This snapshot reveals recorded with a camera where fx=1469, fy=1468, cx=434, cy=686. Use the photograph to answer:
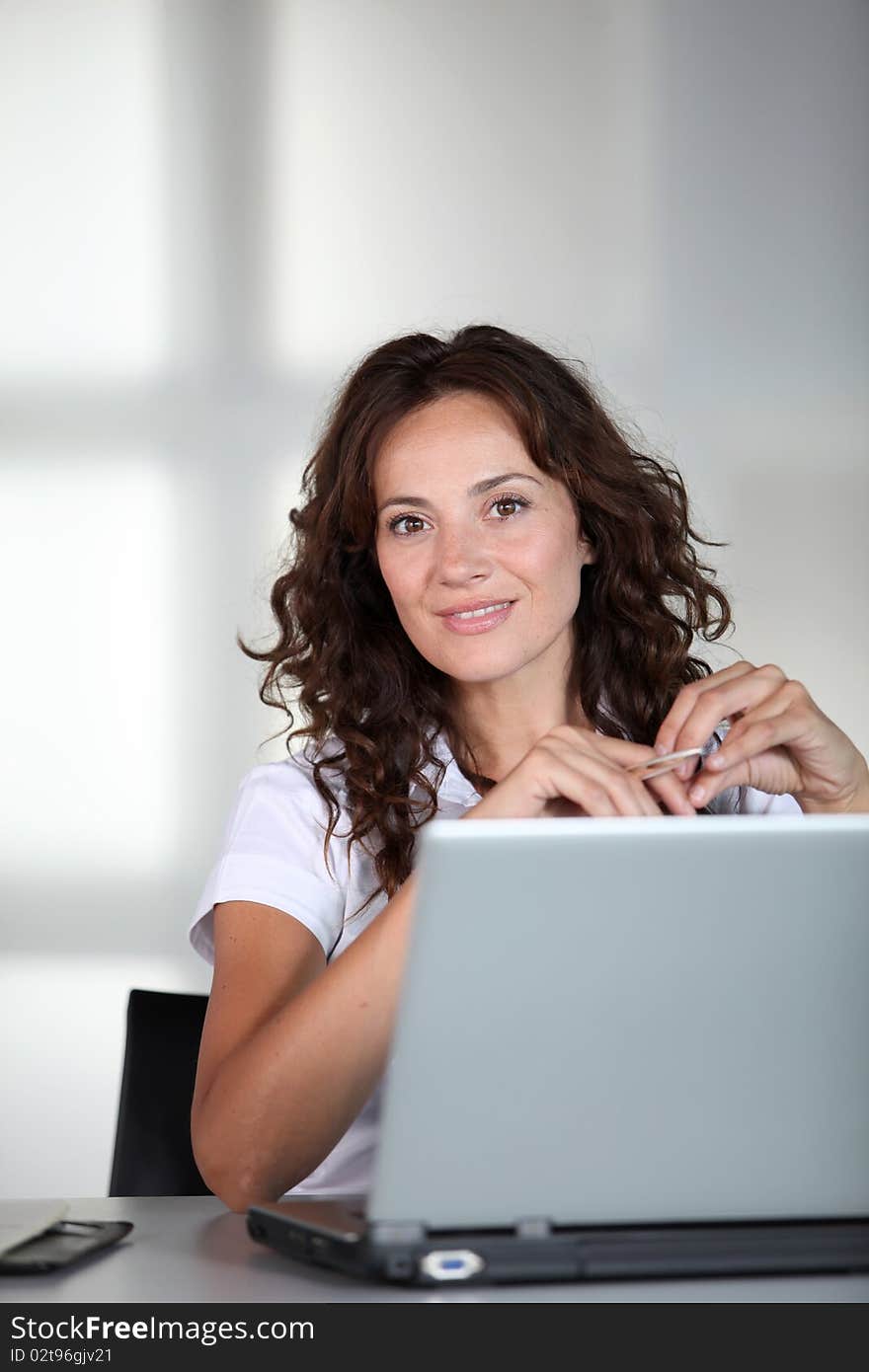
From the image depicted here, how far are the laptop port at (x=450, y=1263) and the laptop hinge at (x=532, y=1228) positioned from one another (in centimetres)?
3

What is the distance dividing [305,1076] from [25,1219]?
14.9 inches

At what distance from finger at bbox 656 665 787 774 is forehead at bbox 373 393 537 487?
52cm

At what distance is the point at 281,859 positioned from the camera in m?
1.86

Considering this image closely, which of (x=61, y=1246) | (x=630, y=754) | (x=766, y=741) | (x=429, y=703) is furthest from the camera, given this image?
(x=429, y=703)

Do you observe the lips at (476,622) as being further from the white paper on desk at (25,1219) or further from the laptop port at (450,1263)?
the laptop port at (450,1263)

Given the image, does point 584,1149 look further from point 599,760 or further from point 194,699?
point 194,699

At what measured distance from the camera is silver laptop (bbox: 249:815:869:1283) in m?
0.86

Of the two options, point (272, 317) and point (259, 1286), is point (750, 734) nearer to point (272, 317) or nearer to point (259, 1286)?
point (259, 1286)

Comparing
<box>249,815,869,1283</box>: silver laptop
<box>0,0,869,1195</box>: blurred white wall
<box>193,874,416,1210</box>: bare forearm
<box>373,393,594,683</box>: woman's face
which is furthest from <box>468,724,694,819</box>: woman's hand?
<box>0,0,869,1195</box>: blurred white wall

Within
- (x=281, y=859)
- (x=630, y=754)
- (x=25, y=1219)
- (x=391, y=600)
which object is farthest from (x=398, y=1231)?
(x=391, y=600)

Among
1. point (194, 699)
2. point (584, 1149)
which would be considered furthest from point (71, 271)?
point (584, 1149)

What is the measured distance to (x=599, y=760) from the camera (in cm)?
140
